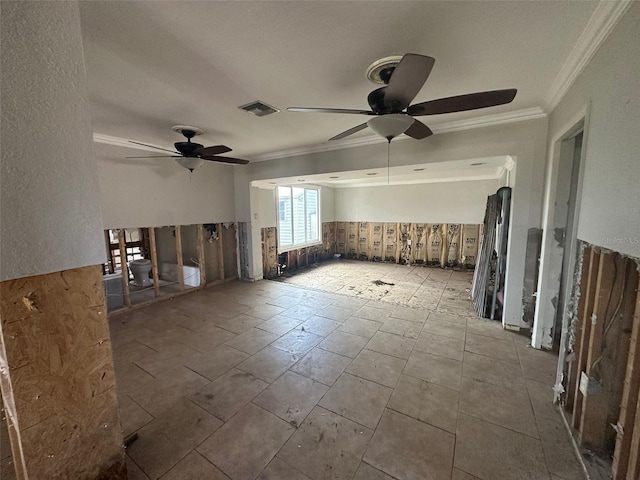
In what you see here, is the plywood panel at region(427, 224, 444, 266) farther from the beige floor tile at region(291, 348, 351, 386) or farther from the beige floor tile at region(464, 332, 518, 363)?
the beige floor tile at region(291, 348, 351, 386)

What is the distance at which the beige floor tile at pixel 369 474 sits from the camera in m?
1.45

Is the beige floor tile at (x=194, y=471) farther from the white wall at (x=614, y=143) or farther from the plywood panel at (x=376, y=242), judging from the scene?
A: the plywood panel at (x=376, y=242)

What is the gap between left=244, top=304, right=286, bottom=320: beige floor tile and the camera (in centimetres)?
372

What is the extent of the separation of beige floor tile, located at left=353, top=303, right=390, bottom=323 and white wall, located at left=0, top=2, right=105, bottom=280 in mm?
3167

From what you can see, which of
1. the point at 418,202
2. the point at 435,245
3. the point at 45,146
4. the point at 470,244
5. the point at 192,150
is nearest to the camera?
the point at 45,146

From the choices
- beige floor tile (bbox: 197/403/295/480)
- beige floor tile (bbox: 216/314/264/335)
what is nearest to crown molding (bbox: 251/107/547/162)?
beige floor tile (bbox: 216/314/264/335)

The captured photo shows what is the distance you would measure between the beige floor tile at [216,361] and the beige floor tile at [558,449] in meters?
2.48

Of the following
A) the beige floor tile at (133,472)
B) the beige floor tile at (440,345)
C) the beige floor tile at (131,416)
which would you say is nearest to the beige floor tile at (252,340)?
the beige floor tile at (131,416)

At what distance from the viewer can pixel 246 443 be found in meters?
1.68

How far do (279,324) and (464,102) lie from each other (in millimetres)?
3123

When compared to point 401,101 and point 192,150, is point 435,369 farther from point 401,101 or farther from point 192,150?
point 192,150

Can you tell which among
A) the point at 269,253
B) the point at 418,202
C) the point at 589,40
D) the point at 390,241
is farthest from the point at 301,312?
the point at 418,202

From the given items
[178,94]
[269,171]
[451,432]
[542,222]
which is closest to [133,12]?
[178,94]

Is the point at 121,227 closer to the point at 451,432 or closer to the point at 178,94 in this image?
the point at 178,94
